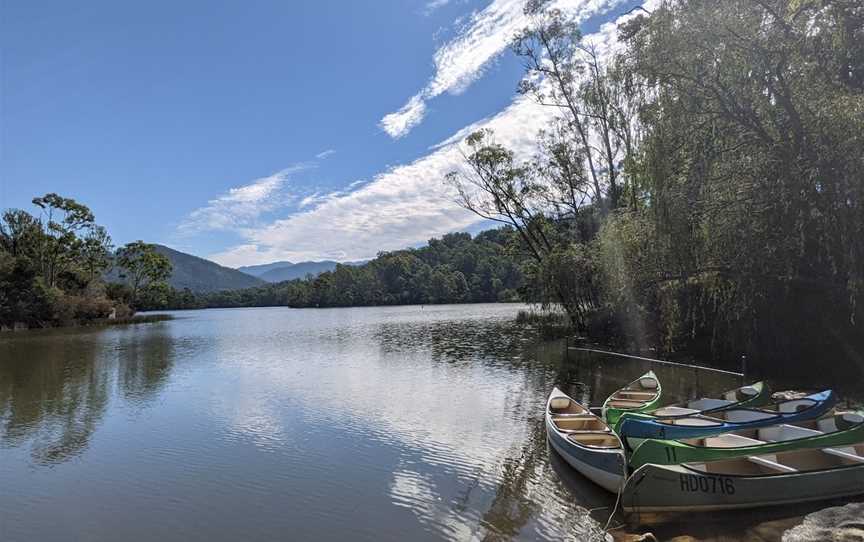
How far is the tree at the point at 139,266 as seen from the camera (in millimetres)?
77562

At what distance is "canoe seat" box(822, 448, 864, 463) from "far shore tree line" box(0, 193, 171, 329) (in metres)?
61.9

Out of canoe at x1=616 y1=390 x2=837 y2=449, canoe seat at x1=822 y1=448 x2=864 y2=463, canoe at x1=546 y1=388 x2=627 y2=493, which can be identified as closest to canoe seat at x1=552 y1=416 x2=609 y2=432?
canoe at x1=546 y1=388 x2=627 y2=493

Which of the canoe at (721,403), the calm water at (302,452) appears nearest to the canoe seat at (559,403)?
the calm water at (302,452)

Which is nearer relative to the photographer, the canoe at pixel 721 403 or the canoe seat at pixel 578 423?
the canoe seat at pixel 578 423

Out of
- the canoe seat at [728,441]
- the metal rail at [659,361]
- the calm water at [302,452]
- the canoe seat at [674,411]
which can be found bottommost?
the calm water at [302,452]

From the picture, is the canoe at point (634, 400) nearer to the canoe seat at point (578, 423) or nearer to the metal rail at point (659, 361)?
the canoe seat at point (578, 423)

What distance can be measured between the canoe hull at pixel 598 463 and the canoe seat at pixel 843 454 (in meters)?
2.94

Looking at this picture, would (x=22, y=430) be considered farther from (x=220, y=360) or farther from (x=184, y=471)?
(x=220, y=360)

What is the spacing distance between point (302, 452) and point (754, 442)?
8.44 m

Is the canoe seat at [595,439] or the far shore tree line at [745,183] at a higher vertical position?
the far shore tree line at [745,183]

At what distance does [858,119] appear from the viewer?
381 inches

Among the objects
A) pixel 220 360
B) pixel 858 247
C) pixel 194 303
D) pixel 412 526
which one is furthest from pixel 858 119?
pixel 194 303

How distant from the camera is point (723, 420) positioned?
945 centimetres

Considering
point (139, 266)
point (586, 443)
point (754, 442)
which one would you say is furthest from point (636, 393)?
point (139, 266)
